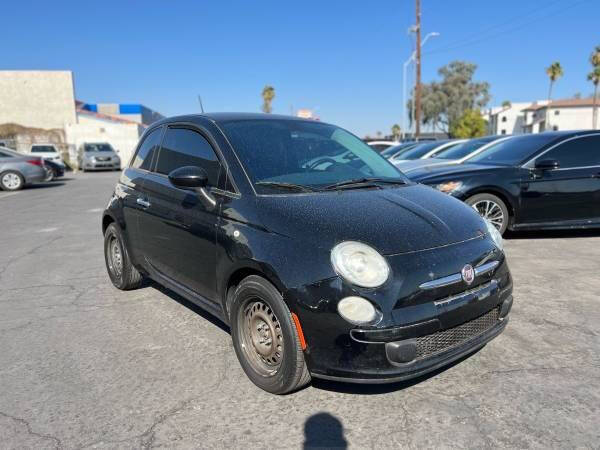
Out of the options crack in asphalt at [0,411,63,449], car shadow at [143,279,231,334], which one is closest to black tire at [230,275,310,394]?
car shadow at [143,279,231,334]

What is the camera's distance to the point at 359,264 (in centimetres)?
246

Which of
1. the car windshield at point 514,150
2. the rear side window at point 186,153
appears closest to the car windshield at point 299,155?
the rear side window at point 186,153

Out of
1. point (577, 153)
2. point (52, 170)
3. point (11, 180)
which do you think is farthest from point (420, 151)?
point (52, 170)

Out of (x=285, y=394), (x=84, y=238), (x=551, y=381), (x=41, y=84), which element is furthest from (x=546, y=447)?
(x=41, y=84)

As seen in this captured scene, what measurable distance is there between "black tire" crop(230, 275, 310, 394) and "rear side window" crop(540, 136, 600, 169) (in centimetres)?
552

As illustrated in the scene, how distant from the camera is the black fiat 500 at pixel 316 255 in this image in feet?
7.91

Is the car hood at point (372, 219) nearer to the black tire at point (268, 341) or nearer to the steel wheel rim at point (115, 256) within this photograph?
the black tire at point (268, 341)

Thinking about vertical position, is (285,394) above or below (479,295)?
below

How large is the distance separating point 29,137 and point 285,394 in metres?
40.8

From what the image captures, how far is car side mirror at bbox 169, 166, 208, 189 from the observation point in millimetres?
3055

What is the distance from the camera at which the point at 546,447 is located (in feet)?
7.41

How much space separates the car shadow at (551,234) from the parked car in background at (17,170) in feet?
51.3

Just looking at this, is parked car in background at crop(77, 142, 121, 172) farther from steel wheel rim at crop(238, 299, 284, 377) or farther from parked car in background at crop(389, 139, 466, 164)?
steel wheel rim at crop(238, 299, 284, 377)

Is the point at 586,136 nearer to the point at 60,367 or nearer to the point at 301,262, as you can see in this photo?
the point at 301,262
